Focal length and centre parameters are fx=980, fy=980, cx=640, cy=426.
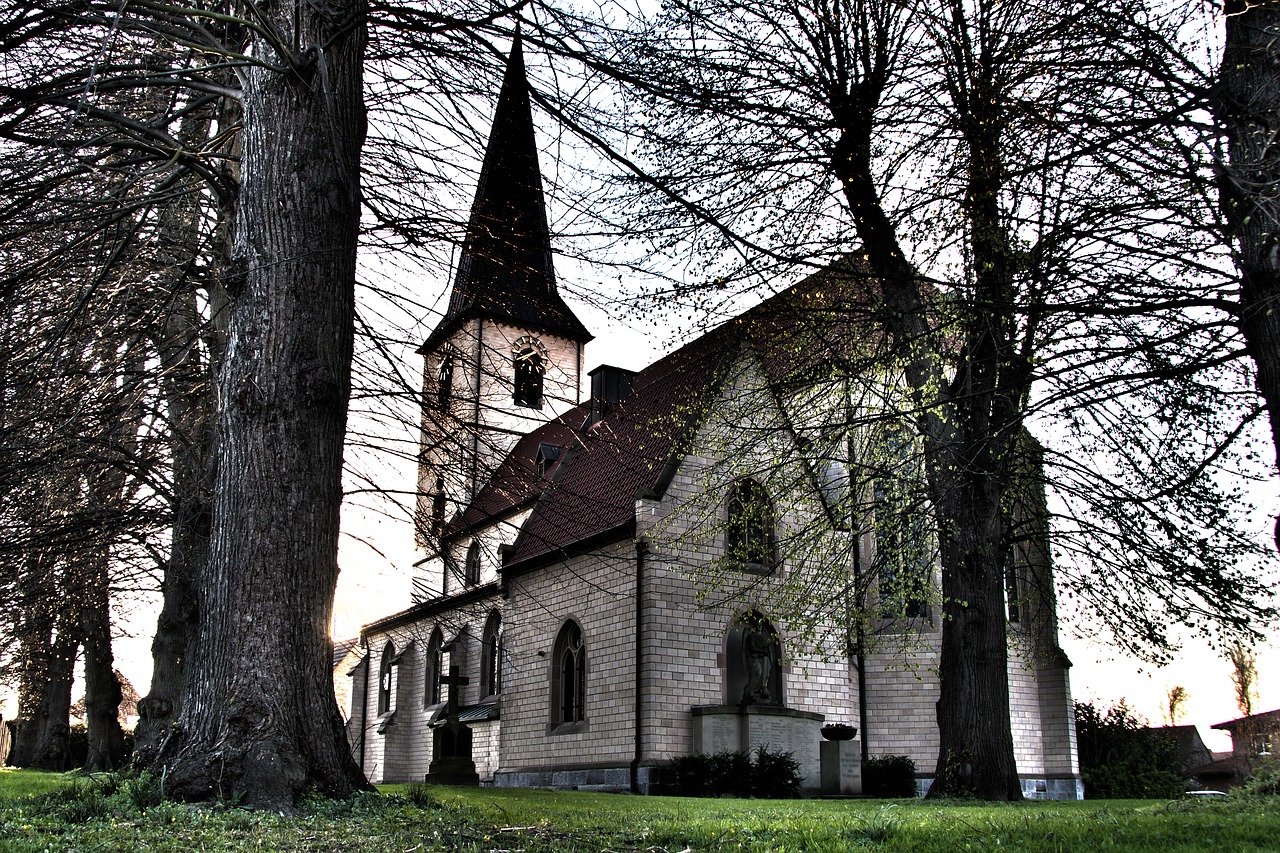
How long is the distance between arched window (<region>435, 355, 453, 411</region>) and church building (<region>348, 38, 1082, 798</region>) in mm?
47

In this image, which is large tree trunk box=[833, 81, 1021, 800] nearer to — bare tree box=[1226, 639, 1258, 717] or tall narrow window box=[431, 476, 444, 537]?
tall narrow window box=[431, 476, 444, 537]

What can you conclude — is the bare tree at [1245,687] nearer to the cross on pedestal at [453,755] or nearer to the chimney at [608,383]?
the chimney at [608,383]

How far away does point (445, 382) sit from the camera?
1049 cm

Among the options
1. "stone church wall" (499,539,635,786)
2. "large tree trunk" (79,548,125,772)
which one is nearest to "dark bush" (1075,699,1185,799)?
"stone church wall" (499,539,635,786)

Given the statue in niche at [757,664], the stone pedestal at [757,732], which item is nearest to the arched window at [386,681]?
the stone pedestal at [757,732]

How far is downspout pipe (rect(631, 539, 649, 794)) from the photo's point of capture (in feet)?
61.6

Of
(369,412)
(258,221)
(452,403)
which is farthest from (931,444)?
(258,221)

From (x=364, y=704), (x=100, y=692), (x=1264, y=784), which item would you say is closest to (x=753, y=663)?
(x=1264, y=784)

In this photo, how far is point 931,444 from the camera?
12438mm

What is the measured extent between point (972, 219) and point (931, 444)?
3.65 metres

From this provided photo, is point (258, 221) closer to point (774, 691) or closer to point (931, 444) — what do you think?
point (931, 444)

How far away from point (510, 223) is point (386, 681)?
28.1 metres

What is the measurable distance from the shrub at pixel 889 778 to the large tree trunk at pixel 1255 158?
13.0m

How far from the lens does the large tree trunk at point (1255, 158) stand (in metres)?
7.21
